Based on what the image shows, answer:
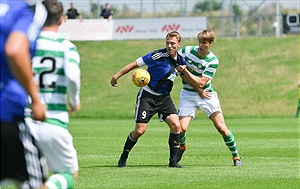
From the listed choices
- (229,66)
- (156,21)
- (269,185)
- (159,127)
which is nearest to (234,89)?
(229,66)

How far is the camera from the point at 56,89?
7508 millimetres

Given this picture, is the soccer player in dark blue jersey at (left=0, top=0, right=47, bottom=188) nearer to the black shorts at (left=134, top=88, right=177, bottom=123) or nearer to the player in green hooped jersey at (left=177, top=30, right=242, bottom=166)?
the black shorts at (left=134, top=88, right=177, bottom=123)

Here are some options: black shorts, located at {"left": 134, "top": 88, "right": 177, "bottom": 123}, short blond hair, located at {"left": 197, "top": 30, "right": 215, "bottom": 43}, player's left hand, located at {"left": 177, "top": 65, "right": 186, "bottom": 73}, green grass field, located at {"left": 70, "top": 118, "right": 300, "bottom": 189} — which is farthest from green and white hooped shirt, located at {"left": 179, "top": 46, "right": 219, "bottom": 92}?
green grass field, located at {"left": 70, "top": 118, "right": 300, "bottom": 189}

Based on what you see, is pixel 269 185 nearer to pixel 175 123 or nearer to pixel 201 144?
pixel 175 123

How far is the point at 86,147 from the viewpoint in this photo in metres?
18.5

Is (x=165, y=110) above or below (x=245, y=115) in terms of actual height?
above

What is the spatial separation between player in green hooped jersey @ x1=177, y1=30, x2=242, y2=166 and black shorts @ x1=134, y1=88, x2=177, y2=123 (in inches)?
19.2

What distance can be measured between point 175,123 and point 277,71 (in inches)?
1137

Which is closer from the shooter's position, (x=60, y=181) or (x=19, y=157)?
(x=19, y=157)

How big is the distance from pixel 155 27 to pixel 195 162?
3158 centimetres

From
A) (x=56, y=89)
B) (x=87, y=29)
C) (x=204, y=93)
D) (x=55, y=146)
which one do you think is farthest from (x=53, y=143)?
(x=87, y=29)

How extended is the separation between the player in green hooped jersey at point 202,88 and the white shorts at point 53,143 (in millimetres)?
6293

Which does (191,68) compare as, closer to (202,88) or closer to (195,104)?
(202,88)

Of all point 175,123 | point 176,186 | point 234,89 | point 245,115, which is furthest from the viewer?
point 234,89
